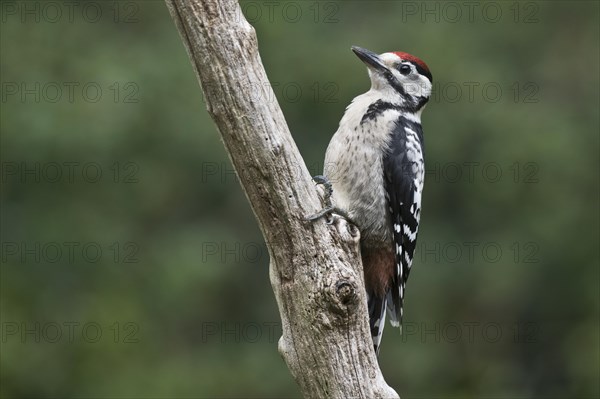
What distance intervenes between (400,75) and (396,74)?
33 millimetres

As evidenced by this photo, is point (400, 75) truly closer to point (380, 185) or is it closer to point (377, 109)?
point (377, 109)

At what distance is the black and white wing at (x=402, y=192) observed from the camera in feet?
18.4

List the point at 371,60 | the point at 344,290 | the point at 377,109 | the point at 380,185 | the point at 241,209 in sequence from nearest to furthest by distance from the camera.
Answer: the point at 344,290
the point at 380,185
the point at 377,109
the point at 371,60
the point at 241,209

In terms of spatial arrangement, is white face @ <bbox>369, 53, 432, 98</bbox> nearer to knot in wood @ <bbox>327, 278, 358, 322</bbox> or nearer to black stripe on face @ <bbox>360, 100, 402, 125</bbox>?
black stripe on face @ <bbox>360, 100, 402, 125</bbox>

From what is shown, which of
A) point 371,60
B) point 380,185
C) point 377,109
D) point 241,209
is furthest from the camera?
point 241,209

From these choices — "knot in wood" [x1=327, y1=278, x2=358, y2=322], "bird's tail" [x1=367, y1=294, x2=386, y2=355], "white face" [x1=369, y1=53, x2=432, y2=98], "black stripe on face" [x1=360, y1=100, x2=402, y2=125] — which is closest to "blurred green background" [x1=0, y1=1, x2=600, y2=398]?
"white face" [x1=369, y1=53, x2=432, y2=98]

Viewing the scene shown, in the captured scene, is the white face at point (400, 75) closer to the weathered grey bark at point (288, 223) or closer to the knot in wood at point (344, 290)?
the weathered grey bark at point (288, 223)

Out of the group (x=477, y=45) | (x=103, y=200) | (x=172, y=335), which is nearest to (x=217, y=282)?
(x=172, y=335)

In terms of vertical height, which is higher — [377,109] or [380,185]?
[377,109]

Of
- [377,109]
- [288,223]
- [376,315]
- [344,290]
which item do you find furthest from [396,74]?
[344,290]

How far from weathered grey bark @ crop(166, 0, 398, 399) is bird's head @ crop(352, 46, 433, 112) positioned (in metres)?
1.68

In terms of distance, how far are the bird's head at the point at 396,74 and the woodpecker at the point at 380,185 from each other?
2 cm

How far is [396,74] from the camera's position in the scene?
19.6 ft

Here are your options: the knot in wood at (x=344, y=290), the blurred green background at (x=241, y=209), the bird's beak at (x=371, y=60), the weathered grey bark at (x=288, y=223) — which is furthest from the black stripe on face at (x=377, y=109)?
the blurred green background at (x=241, y=209)
